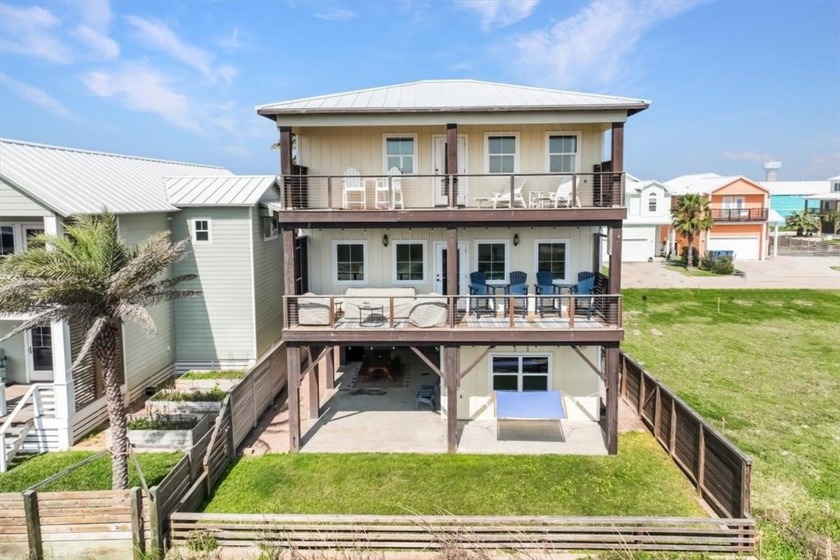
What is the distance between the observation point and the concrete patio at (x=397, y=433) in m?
13.3

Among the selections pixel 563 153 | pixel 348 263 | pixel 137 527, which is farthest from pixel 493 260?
pixel 137 527

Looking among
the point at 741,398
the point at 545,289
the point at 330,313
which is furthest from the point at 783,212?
the point at 330,313

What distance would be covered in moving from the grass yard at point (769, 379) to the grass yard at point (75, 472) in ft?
40.5

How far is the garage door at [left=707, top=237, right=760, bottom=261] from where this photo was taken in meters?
47.2

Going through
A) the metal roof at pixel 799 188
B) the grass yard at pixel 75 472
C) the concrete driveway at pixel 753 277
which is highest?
the metal roof at pixel 799 188

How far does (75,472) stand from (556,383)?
12180 millimetres

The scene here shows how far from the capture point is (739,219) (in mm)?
46781

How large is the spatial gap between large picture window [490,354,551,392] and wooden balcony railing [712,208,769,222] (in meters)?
38.4

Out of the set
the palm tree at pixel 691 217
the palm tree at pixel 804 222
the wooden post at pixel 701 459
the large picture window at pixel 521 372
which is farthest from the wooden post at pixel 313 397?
the palm tree at pixel 804 222

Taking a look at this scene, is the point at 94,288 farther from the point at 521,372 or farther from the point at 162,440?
the point at 521,372

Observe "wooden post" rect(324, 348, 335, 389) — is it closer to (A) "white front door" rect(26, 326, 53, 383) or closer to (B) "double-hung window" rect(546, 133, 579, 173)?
(A) "white front door" rect(26, 326, 53, 383)

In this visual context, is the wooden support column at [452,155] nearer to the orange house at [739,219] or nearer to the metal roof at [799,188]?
the orange house at [739,219]

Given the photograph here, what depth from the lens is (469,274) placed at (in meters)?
15.6

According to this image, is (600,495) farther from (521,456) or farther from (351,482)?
(351,482)
